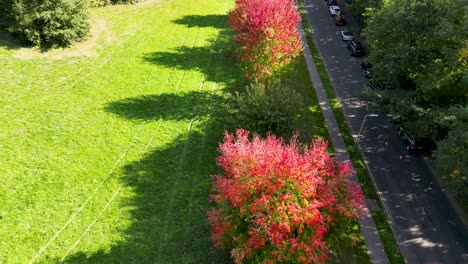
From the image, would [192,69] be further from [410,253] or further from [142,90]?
[410,253]

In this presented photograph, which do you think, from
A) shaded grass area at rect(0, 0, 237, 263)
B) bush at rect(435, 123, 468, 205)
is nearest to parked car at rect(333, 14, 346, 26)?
shaded grass area at rect(0, 0, 237, 263)

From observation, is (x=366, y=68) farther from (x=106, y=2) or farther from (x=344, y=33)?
(x=106, y=2)

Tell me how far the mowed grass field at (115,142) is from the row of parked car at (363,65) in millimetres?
6588

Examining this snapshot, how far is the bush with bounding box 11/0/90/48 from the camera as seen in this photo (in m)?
36.5

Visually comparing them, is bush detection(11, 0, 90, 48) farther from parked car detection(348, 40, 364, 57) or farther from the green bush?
parked car detection(348, 40, 364, 57)

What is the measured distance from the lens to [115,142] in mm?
29016

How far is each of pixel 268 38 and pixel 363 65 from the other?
1643 cm

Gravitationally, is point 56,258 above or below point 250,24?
below

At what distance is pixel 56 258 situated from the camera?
830 inches

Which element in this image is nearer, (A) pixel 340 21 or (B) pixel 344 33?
(B) pixel 344 33

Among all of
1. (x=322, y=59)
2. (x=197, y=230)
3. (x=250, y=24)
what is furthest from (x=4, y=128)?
(x=322, y=59)

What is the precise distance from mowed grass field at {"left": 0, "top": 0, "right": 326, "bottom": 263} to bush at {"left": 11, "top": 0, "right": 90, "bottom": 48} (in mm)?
1626

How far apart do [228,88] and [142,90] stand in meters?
8.44

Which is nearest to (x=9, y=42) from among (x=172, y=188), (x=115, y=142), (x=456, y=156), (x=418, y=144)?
(x=115, y=142)
